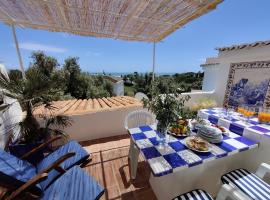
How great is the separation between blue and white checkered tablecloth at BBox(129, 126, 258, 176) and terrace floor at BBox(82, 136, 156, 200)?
2.45 ft

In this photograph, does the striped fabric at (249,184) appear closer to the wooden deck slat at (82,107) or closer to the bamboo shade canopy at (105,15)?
the bamboo shade canopy at (105,15)

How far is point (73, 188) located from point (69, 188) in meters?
0.04

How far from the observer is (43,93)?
181 centimetres

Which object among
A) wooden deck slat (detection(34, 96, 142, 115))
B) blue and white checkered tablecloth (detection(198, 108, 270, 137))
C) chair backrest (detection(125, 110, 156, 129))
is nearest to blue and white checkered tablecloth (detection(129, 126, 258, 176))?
blue and white checkered tablecloth (detection(198, 108, 270, 137))

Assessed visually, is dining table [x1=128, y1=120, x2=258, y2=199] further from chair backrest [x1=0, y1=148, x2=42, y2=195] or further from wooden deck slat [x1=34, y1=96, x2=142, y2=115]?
wooden deck slat [x1=34, y1=96, x2=142, y2=115]

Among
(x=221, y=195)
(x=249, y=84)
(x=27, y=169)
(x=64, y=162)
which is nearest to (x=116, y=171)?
(x=64, y=162)

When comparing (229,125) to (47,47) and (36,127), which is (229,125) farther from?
(47,47)

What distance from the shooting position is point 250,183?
1.24 m

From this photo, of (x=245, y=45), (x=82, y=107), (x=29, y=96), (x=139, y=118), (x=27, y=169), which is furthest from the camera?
(x=82, y=107)

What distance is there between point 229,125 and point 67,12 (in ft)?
8.80

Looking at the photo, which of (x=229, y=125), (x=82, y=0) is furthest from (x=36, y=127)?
(x=229, y=125)

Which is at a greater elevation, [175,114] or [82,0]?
[82,0]

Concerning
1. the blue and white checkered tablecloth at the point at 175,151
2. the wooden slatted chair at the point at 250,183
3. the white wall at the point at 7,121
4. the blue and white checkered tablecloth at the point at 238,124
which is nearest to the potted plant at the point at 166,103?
the blue and white checkered tablecloth at the point at 175,151

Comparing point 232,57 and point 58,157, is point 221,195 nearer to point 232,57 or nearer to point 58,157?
point 58,157
